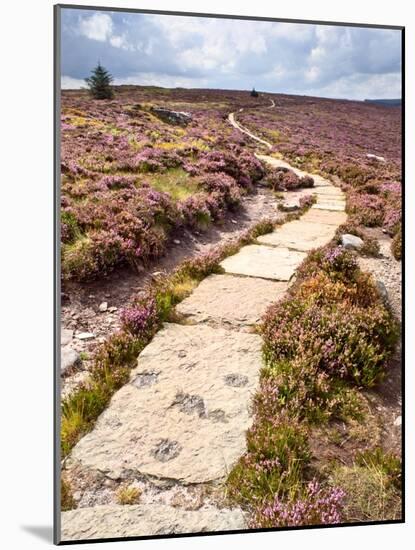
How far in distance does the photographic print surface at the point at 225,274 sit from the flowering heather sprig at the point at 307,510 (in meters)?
0.02

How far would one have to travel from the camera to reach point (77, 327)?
5.50 metres

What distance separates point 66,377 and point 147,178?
1.88m

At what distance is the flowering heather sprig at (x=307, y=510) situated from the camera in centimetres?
548

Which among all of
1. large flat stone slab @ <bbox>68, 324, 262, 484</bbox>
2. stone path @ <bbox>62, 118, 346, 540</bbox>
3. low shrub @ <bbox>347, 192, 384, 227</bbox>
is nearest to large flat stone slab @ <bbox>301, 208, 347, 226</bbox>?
low shrub @ <bbox>347, 192, 384, 227</bbox>

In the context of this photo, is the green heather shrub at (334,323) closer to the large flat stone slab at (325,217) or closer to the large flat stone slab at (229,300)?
the large flat stone slab at (229,300)

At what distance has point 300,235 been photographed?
6434mm

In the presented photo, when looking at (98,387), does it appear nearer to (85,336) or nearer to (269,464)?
(85,336)

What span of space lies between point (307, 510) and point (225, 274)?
2.12 meters

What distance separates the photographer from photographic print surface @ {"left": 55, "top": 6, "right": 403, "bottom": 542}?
5.39m

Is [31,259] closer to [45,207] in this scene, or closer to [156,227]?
[45,207]

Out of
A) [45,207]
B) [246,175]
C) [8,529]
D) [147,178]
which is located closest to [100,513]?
[8,529]

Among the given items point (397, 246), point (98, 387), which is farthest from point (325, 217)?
point (98, 387)

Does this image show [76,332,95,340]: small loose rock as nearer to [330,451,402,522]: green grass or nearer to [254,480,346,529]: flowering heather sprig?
[254,480,346,529]: flowering heather sprig

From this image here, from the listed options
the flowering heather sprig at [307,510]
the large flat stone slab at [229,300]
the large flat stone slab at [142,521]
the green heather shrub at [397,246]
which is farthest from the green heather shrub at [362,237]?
the large flat stone slab at [142,521]
